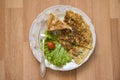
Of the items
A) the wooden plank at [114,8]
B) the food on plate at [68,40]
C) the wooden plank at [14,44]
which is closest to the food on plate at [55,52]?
the food on plate at [68,40]

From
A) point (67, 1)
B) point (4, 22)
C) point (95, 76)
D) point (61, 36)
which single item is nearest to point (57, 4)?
point (67, 1)

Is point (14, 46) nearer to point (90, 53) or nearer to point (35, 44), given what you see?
point (35, 44)

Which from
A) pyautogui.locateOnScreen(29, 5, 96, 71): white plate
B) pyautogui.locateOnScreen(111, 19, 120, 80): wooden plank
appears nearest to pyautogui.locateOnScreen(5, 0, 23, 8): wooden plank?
pyautogui.locateOnScreen(29, 5, 96, 71): white plate

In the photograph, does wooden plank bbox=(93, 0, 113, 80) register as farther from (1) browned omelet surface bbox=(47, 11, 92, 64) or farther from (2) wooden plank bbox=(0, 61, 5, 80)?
(2) wooden plank bbox=(0, 61, 5, 80)

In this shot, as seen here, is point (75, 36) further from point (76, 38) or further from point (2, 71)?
point (2, 71)

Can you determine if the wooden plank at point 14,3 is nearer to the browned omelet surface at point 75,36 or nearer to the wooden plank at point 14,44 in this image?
the wooden plank at point 14,44

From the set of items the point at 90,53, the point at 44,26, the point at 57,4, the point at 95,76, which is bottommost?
the point at 95,76

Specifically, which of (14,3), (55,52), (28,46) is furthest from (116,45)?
(14,3)
